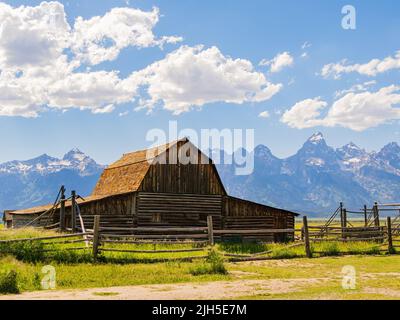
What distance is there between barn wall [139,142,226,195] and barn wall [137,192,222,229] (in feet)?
1.38

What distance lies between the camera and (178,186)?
114 ft

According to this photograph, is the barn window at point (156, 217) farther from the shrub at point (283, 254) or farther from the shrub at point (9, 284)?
the shrub at point (9, 284)

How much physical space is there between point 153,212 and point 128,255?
14068mm

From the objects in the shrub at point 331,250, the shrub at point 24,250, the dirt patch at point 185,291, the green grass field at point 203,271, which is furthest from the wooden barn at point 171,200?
the dirt patch at point 185,291

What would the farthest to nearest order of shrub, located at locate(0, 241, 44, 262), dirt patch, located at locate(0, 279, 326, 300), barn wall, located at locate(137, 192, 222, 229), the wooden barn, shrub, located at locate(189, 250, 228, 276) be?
barn wall, located at locate(137, 192, 222, 229)
the wooden barn
shrub, located at locate(0, 241, 44, 262)
shrub, located at locate(189, 250, 228, 276)
dirt patch, located at locate(0, 279, 326, 300)

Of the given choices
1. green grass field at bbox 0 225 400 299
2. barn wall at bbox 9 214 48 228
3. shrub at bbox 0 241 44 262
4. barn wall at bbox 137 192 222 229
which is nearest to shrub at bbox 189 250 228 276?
green grass field at bbox 0 225 400 299

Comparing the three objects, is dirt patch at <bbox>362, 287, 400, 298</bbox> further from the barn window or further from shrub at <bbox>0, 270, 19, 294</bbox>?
the barn window

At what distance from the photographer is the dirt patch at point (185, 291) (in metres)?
11.2

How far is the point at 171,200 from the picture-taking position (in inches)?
1351

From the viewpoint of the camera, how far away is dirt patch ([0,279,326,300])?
36.9 ft

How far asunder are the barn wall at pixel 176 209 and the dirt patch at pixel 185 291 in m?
19.5
